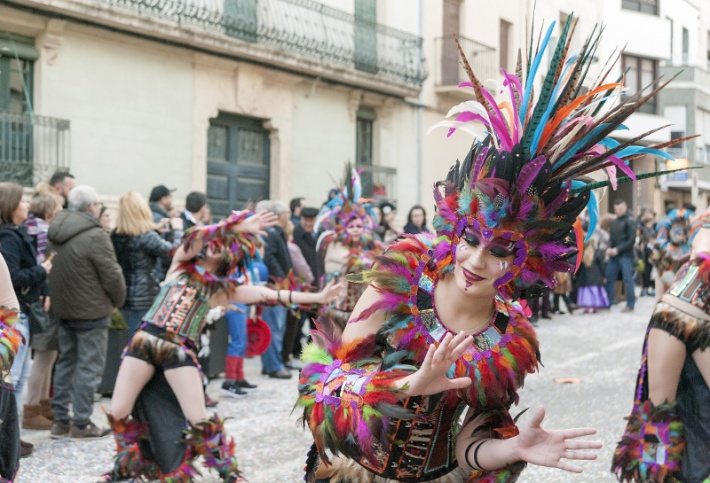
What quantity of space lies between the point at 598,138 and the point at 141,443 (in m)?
3.53

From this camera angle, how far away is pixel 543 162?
2.75 m

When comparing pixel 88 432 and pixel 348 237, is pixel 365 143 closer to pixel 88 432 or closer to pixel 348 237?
pixel 348 237

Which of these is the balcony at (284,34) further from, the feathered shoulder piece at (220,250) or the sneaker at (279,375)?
the feathered shoulder piece at (220,250)

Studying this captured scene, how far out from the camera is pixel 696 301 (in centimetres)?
398

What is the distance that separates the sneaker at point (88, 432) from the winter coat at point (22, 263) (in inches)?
38.9

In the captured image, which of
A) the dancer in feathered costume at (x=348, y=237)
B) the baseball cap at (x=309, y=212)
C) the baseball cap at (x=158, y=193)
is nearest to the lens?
the dancer in feathered costume at (x=348, y=237)

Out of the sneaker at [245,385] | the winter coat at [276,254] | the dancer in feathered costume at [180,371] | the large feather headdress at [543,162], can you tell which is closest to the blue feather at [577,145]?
the large feather headdress at [543,162]

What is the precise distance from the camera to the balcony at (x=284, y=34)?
14.1m

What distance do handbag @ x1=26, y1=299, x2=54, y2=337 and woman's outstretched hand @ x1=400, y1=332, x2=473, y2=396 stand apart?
4.80 m

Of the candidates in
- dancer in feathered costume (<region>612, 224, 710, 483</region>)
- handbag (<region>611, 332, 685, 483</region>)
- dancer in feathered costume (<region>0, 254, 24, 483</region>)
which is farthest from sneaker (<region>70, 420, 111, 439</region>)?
dancer in feathered costume (<region>612, 224, 710, 483</region>)

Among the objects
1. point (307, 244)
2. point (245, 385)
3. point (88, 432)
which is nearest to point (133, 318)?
point (245, 385)

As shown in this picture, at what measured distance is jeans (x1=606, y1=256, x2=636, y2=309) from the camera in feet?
53.0

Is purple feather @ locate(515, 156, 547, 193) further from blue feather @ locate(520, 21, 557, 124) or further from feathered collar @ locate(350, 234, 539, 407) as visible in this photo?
feathered collar @ locate(350, 234, 539, 407)

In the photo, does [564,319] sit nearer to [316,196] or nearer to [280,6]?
[316,196]
